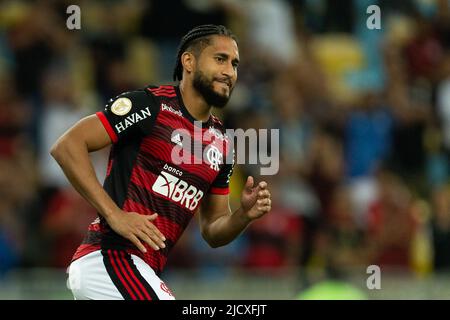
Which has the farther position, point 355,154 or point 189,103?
point 355,154

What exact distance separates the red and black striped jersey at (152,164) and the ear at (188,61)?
0.28 meters

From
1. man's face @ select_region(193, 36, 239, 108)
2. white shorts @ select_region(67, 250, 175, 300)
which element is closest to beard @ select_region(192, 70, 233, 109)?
man's face @ select_region(193, 36, 239, 108)

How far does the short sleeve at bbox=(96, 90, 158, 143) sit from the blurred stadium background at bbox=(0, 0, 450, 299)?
2.94m

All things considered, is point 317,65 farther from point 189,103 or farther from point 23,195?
point 189,103

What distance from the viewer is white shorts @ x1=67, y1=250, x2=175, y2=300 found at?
665cm

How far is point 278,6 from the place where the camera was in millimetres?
14141

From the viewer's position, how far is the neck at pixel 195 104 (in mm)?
7168

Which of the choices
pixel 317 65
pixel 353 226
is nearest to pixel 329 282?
pixel 353 226

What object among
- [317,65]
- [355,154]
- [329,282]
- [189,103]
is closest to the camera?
[189,103]

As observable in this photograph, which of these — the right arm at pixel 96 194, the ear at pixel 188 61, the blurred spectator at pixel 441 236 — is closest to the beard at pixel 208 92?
the ear at pixel 188 61

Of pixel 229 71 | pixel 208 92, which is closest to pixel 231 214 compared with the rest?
pixel 208 92

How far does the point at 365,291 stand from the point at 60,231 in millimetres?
3222

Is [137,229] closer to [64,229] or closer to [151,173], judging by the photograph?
[151,173]

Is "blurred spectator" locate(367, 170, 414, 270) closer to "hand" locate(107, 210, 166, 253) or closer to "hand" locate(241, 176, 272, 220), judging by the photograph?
"hand" locate(241, 176, 272, 220)
